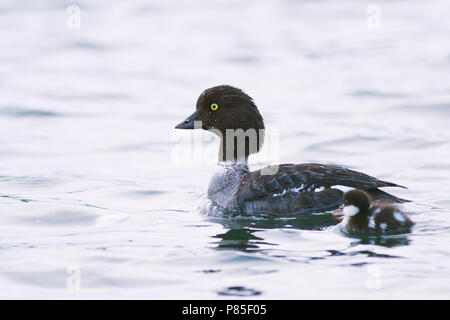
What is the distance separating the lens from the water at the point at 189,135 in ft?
27.5

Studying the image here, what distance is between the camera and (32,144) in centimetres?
1531

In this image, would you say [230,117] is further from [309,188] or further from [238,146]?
[309,188]

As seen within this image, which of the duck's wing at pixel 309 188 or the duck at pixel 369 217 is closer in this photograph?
the duck at pixel 369 217

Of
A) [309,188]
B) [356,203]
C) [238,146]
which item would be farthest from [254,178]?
[356,203]

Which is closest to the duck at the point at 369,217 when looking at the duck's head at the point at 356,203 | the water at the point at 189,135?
the duck's head at the point at 356,203

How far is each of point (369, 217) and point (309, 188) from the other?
41.5 inches

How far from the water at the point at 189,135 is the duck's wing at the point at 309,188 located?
210mm

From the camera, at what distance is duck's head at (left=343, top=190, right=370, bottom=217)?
30.7 ft

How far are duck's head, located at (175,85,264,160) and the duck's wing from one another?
96 cm

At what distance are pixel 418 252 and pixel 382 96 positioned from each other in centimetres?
948

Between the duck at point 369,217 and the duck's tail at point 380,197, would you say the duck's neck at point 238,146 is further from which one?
the duck at point 369,217

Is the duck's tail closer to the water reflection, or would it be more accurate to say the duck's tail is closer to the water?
the water

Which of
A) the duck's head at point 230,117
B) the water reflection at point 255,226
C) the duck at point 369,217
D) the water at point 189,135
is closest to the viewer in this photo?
the water at point 189,135

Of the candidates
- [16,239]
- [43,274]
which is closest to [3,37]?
[16,239]
